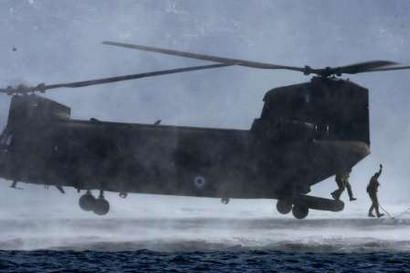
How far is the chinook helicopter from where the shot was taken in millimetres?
22953

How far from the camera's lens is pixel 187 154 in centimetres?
2298

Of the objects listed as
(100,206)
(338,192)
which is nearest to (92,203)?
(100,206)

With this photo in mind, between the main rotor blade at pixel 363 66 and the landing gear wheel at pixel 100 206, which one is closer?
the main rotor blade at pixel 363 66

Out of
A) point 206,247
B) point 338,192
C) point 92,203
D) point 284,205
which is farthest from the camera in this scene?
point 338,192

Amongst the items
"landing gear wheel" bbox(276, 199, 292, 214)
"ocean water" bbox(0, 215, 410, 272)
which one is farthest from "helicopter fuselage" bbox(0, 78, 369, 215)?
"ocean water" bbox(0, 215, 410, 272)

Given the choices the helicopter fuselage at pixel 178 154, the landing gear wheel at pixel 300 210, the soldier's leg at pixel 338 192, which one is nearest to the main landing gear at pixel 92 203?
the helicopter fuselage at pixel 178 154

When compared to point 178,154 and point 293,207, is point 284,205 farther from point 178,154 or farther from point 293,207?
point 178,154

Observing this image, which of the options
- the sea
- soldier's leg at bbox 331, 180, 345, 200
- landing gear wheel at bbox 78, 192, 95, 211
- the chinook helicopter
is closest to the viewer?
the sea

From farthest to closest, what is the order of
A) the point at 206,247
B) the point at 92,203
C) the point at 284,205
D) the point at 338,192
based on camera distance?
the point at 338,192 → the point at 92,203 → the point at 284,205 → the point at 206,247

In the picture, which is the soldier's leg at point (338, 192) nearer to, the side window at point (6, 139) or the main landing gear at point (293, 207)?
the main landing gear at point (293, 207)

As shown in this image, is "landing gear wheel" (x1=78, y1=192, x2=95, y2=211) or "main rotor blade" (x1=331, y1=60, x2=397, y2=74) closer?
"main rotor blade" (x1=331, y1=60, x2=397, y2=74)

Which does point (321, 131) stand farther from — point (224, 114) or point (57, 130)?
point (224, 114)

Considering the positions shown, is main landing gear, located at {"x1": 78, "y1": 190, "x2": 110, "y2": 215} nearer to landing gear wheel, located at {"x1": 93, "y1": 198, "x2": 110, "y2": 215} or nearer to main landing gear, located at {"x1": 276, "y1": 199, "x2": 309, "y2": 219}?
landing gear wheel, located at {"x1": 93, "y1": 198, "x2": 110, "y2": 215}

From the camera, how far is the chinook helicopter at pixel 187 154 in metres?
23.0
